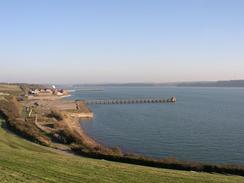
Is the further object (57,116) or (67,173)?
(57,116)

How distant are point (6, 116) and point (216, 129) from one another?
3531 centimetres

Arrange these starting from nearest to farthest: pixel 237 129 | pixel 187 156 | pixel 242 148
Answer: pixel 187 156 → pixel 242 148 → pixel 237 129

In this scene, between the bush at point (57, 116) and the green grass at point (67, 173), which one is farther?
the bush at point (57, 116)

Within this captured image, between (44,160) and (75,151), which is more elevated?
(44,160)

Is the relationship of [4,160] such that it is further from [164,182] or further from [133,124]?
[133,124]

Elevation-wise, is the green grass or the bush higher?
the green grass

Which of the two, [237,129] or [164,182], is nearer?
[164,182]

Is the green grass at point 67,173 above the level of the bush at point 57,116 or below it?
above

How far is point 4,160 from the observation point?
64.6ft

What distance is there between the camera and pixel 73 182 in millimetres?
15805

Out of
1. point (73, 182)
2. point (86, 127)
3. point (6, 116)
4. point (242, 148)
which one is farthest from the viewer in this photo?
point (86, 127)

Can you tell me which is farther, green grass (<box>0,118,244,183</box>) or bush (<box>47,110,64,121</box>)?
bush (<box>47,110,64,121</box>)

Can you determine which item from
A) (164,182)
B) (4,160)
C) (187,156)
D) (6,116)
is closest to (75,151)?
(187,156)

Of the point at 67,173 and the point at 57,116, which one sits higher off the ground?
the point at 67,173
